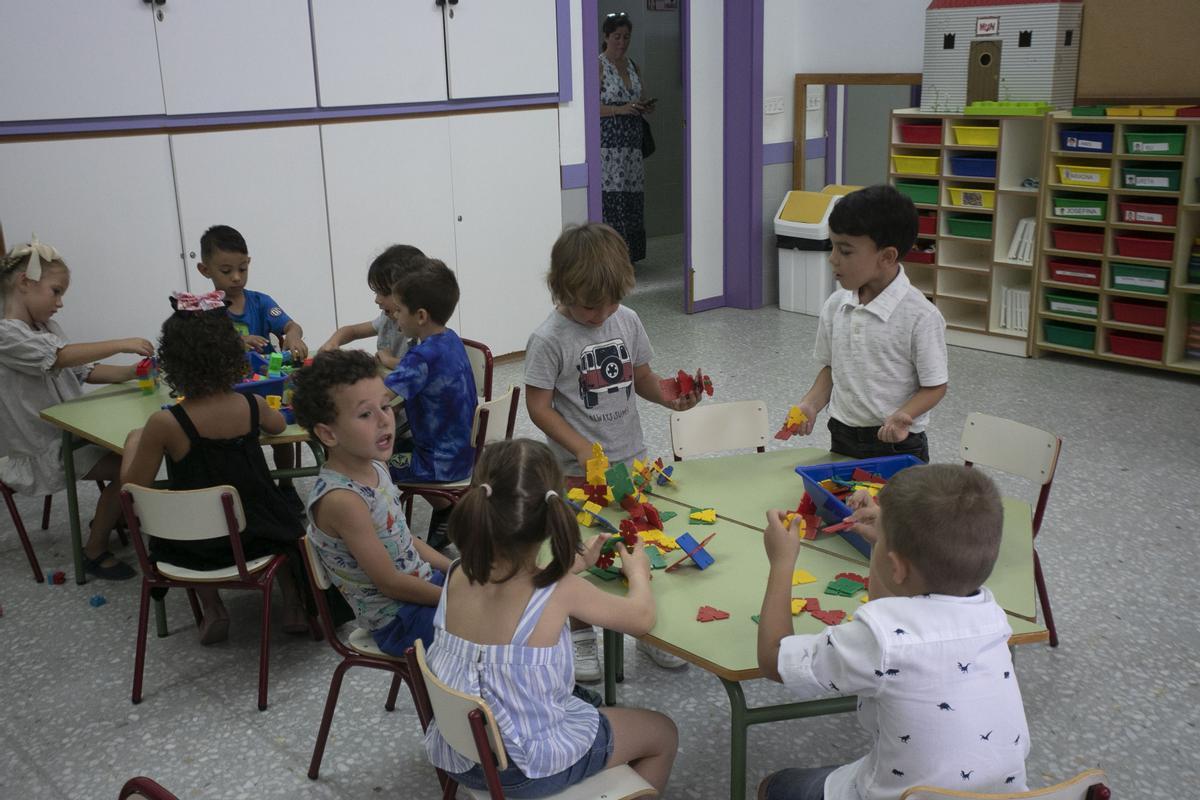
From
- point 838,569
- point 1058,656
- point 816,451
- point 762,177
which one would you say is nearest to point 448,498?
point 816,451

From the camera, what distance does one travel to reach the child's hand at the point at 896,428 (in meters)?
2.61

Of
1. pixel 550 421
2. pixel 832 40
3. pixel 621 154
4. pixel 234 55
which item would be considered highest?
pixel 832 40

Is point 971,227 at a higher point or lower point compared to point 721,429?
higher

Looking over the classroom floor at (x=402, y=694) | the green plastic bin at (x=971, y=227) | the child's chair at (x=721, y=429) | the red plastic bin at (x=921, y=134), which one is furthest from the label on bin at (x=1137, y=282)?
the child's chair at (x=721, y=429)

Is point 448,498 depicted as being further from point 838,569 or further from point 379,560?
point 838,569

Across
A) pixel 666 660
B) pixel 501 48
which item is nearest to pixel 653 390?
pixel 666 660

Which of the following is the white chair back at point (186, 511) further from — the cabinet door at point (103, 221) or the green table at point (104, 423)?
the cabinet door at point (103, 221)

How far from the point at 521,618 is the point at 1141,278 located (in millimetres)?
4581

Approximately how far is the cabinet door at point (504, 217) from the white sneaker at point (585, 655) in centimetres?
328

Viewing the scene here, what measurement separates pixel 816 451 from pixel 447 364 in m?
1.20

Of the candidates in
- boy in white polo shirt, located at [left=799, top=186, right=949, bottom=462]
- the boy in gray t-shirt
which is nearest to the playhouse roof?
boy in white polo shirt, located at [left=799, top=186, right=949, bottom=462]

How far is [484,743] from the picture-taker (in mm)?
1700

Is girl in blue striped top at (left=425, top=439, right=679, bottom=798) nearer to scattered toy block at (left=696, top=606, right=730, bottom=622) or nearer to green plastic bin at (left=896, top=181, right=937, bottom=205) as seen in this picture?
scattered toy block at (left=696, top=606, right=730, bottom=622)

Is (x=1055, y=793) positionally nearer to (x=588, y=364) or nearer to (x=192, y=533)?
(x=588, y=364)
